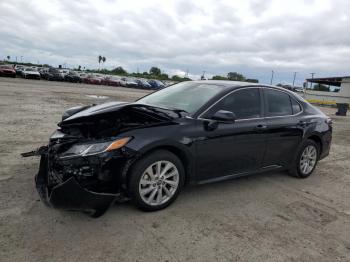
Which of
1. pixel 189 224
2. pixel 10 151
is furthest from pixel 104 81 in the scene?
pixel 189 224

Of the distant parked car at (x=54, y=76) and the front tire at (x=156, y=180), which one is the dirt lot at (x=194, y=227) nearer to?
the front tire at (x=156, y=180)

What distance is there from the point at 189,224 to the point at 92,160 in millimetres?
1247

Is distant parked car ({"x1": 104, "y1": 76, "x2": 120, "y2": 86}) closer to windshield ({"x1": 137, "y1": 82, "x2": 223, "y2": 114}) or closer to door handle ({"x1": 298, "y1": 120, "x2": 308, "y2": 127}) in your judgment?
windshield ({"x1": 137, "y1": 82, "x2": 223, "y2": 114})

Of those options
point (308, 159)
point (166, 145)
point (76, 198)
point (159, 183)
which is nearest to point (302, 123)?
point (308, 159)

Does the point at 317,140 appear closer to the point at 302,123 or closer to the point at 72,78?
the point at 302,123

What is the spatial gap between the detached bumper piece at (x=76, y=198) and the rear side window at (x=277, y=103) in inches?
109

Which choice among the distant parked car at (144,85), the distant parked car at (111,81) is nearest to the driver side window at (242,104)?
the distant parked car at (111,81)

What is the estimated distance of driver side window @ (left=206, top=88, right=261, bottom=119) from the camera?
4.42 metres

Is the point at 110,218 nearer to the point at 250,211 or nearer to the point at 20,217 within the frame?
the point at 20,217

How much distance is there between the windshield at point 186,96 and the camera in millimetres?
4406

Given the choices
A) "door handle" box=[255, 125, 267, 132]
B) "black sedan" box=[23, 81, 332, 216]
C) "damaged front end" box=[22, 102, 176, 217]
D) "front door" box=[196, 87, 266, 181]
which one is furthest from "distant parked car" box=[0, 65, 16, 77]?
"door handle" box=[255, 125, 267, 132]

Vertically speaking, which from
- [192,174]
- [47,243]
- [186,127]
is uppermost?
[186,127]

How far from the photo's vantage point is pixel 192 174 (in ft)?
13.3

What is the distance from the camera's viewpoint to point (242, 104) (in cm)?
466
